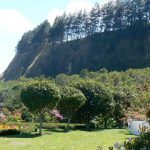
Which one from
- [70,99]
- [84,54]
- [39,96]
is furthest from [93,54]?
[39,96]

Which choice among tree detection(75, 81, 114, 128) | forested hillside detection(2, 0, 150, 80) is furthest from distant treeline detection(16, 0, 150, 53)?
tree detection(75, 81, 114, 128)

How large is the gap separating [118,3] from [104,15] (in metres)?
5.60

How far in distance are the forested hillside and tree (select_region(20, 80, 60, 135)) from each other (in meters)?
66.3

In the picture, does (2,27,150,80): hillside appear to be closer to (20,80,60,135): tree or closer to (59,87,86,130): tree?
(59,87,86,130): tree

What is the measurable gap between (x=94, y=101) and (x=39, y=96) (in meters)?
9.06

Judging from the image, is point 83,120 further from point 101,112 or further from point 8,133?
point 8,133

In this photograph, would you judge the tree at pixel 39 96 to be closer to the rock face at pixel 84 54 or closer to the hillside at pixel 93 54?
the hillside at pixel 93 54

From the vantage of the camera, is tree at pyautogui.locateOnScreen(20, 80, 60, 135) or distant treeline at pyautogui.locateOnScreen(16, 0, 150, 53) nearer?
tree at pyautogui.locateOnScreen(20, 80, 60, 135)

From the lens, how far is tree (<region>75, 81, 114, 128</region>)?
37875mm

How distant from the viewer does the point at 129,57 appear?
104 meters

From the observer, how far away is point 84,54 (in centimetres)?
11731

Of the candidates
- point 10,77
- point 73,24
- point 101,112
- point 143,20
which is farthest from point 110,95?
point 10,77

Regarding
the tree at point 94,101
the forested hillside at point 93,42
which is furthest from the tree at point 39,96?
the forested hillside at point 93,42

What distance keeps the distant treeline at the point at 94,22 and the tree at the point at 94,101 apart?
73.0 metres
